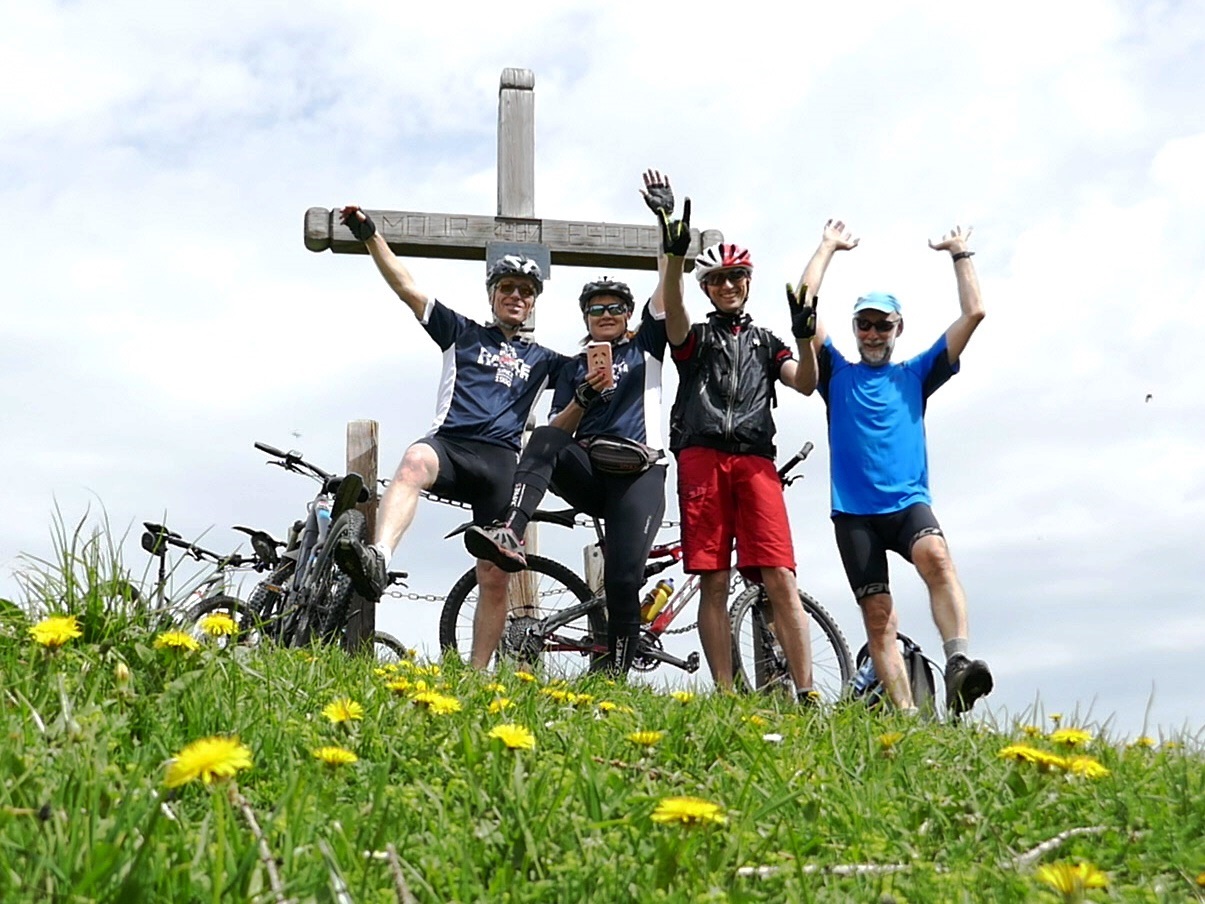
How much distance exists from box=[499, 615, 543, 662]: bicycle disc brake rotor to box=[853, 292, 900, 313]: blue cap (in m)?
3.05

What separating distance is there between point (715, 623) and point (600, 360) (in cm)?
138

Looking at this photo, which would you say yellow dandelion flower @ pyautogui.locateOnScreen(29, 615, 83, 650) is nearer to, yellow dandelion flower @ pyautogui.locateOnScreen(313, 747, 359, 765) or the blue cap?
yellow dandelion flower @ pyautogui.locateOnScreen(313, 747, 359, 765)

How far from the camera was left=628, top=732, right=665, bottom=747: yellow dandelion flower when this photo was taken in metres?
2.90

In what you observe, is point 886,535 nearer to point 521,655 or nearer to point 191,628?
point 521,655

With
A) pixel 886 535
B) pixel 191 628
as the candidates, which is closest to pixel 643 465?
pixel 886 535

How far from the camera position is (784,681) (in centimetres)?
702

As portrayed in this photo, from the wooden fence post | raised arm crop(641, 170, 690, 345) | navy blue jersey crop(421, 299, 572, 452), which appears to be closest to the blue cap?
raised arm crop(641, 170, 690, 345)

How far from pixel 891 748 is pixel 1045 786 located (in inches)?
18.3

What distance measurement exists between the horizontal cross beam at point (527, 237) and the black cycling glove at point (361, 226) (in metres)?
1.83

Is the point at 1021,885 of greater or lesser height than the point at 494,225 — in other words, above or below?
below

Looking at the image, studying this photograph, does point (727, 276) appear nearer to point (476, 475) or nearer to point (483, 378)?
point (483, 378)

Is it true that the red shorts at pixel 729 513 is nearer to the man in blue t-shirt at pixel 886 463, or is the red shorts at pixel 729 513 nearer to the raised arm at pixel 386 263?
the man in blue t-shirt at pixel 886 463

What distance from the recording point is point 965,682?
16.8 feet

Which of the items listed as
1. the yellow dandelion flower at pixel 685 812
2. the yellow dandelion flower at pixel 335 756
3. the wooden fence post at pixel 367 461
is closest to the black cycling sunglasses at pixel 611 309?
the wooden fence post at pixel 367 461
